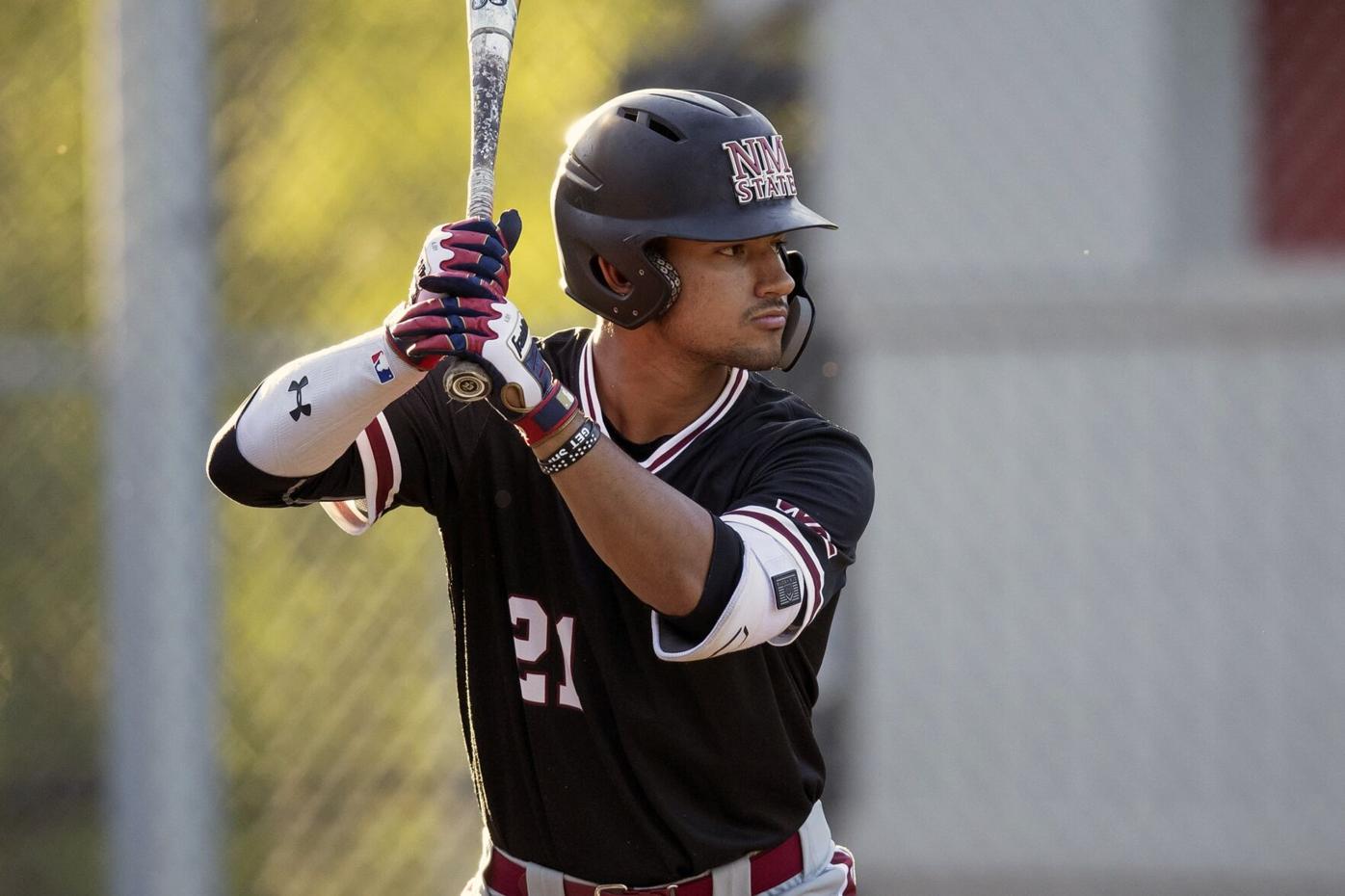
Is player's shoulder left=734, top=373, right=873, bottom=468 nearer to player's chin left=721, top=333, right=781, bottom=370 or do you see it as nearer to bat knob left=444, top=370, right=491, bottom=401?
player's chin left=721, top=333, right=781, bottom=370

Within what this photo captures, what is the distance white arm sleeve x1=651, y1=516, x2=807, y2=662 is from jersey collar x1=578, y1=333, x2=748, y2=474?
29 cm

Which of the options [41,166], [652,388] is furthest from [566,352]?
[41,166]

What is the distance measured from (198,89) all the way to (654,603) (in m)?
2.21

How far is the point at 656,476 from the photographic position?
2.39 metres

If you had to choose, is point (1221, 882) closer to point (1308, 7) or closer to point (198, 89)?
point (1308, 7)

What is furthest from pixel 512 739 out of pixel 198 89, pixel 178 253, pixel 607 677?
pixel 198 89

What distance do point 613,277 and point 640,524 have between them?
561 mm

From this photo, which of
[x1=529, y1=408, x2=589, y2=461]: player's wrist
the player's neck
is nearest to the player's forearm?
[x1=529, y1=408, x2=589, y2=461]: player's wrist

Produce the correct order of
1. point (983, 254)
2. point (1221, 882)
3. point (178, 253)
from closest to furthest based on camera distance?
point (178, 253), point (1221, 882), point (983, 254)

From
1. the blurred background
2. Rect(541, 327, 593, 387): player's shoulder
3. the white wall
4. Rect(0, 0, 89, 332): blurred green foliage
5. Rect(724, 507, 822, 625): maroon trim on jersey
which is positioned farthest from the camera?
the white wall

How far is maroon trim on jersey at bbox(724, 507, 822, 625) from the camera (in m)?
2.34

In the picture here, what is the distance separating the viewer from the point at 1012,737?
5262 millimetres

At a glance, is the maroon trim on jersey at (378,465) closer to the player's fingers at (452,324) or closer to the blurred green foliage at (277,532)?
the player's fingers at (452,324)

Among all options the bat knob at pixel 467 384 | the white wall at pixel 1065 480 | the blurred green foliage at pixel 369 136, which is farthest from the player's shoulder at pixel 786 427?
the white wall at pixel 1065 480
